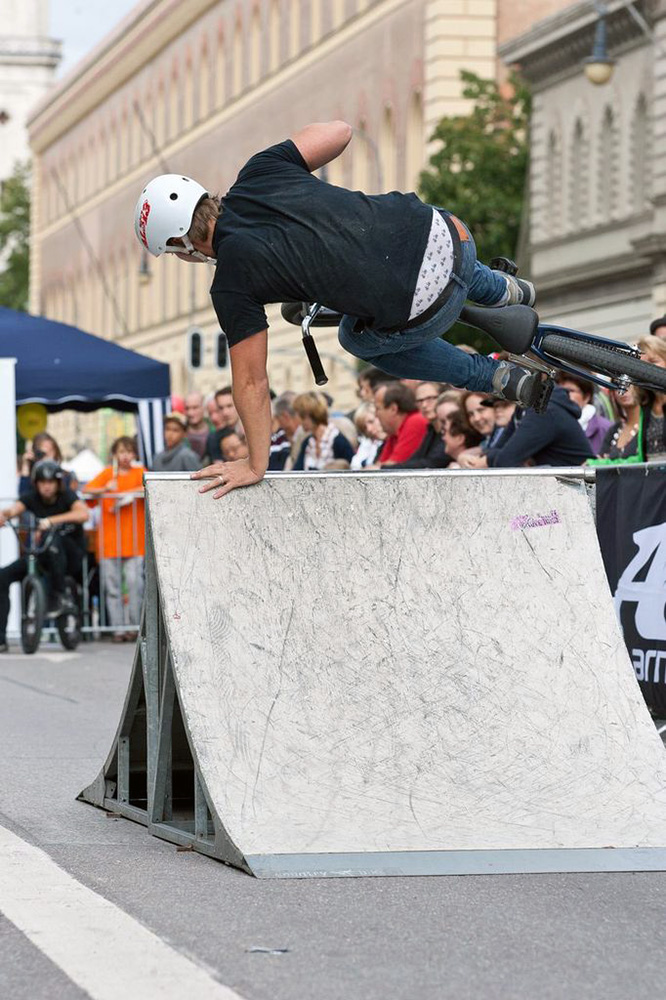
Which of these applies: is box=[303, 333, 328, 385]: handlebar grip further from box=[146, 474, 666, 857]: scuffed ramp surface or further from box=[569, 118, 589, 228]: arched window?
box=[569, 118, 589, 228]: arched window

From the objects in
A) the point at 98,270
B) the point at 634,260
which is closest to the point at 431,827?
the point at 634,260

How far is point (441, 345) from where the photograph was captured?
848 centimetres

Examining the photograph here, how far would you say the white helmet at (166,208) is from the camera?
761 centimetres

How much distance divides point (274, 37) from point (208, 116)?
21.5 feet

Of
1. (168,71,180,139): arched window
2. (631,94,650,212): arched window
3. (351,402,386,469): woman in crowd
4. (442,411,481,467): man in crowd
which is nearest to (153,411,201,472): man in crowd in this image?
(351,402,386,469): woman in crowd

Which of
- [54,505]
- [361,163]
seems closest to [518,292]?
[54,505]

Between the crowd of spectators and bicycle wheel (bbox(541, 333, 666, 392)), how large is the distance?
2.12 feet

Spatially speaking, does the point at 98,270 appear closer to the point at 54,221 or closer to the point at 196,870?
the point at 54,221

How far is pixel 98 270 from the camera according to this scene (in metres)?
89.3

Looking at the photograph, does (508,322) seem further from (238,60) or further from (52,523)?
(238,60)

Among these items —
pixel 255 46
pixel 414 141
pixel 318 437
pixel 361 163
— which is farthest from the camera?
pixel 255 46

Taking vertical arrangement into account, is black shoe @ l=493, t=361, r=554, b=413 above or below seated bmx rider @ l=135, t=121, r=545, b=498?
below

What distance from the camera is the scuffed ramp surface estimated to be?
22.6ft

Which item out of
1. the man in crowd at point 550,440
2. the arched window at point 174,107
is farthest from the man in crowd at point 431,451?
the arched window at point 174,107
